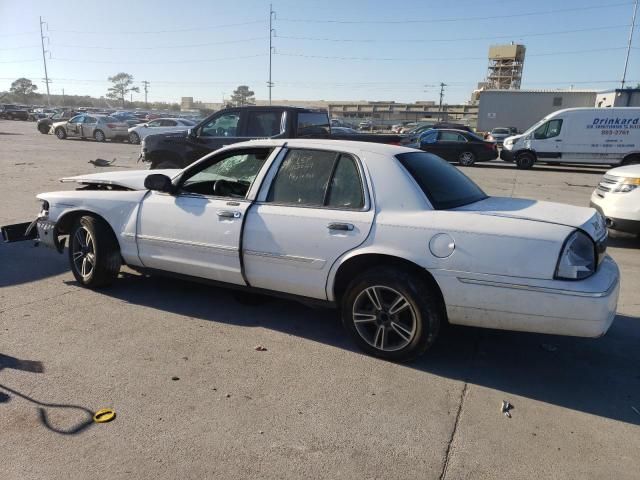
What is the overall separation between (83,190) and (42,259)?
5.01 ft

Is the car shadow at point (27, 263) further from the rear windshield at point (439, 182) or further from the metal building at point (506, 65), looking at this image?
the metal building at point (506, 65)

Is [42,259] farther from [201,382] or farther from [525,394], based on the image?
[525,394]

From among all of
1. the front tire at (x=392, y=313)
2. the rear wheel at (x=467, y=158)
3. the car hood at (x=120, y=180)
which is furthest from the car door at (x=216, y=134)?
the rear wheel at (x=467, y=158)

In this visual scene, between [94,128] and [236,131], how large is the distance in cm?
2377

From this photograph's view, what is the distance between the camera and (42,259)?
20.0 ft

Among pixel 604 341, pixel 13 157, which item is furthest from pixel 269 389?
pixel 13 157

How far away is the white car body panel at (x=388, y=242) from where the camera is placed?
10.3 ft

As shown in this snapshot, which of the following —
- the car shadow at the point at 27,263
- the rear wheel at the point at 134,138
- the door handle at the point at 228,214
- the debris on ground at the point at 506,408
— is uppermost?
the door handle at the point at 228,214

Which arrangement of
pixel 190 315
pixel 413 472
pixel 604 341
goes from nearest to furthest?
pixel 413 472 → pixel 604 341 → pixel 190 315

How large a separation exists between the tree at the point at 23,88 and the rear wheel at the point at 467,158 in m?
143

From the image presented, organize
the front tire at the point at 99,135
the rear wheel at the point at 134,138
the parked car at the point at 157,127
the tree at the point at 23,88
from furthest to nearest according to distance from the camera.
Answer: the tree at the point at 23,88 → the front tire at the point at 99,135 → the rear wheel at the point at 134,138 → the parked car at the point at 157,127

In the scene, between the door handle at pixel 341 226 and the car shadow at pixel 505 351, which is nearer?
the car shadow at pixel 505 351

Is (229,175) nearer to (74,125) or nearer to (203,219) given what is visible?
(203,219)

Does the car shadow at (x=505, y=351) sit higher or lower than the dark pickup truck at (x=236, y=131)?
lower
